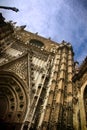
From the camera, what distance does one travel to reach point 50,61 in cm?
1405

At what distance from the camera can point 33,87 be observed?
35.0 ft

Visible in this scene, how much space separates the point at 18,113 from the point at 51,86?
267 cm

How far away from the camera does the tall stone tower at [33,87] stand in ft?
27.9

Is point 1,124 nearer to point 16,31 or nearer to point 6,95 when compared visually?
point 6,95

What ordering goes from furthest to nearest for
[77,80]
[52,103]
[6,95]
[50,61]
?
[50,61] < [6,95] < [52,103] < [77,80]

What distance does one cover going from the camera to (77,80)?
277 inches

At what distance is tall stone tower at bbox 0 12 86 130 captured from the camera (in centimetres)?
852

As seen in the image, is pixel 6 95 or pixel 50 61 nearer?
pixel 6 95

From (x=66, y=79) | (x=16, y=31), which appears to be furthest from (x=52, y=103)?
(x=16, y=31)

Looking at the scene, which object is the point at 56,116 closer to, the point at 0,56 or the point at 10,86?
the point at 10,86

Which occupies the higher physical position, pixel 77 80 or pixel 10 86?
pixel 10 86

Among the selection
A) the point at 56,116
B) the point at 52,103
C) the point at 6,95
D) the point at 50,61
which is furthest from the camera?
the point at 50,61

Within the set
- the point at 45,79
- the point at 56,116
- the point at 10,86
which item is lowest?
the point at 56,116

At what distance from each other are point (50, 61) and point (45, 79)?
2985 mm
